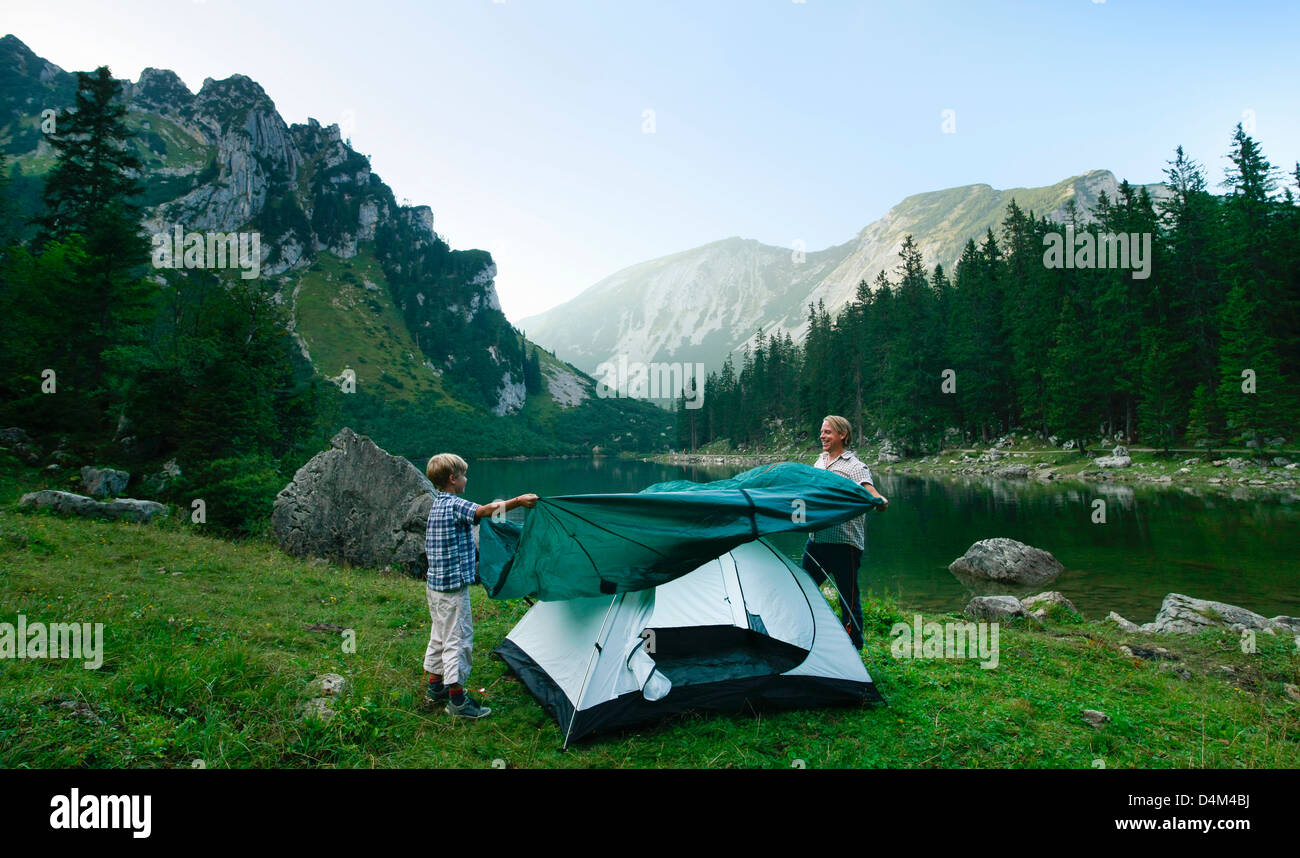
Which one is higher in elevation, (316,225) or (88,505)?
(316,225)

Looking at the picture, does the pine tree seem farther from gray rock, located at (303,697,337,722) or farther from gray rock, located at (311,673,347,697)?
gray rock, located at (303,697,337,722)

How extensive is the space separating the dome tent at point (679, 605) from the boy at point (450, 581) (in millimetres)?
605

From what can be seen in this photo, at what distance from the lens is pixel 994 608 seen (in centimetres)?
1106

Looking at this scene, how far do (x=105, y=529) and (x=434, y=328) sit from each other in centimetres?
14037

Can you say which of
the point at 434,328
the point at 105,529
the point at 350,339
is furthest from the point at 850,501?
the point at 434,328

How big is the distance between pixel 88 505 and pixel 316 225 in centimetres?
14491

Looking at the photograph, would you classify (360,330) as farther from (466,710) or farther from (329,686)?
(466,710)

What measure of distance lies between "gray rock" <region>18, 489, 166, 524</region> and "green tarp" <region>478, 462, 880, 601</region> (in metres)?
13.6

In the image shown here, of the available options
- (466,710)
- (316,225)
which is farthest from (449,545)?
(316,225)

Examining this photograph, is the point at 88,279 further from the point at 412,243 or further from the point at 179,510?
the point at 412,243

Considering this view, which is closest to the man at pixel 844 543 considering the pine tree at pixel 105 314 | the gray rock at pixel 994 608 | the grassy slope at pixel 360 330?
the gray rock at pixel 994 608

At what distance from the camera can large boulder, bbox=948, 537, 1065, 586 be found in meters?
15.3

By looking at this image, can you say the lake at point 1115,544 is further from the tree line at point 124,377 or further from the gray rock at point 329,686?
the tree line at point 124,377

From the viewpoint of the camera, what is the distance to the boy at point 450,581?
5.59 metres
